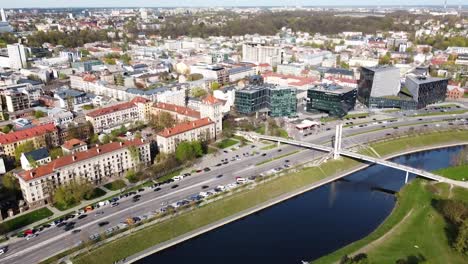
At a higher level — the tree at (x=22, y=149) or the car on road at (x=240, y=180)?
the tree at (x=22, y=149)

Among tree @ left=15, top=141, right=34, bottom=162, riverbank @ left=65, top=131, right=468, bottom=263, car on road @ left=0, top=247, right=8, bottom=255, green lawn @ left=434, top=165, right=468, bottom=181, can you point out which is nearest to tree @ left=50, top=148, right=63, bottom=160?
tree @ left=15, top=141, right=34, bottom=162

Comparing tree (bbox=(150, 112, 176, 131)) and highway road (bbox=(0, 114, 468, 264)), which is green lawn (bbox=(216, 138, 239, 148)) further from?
tree (bbox=(150, 112, 176, 131))

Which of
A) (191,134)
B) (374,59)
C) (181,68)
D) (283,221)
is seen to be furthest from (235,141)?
(374,59)

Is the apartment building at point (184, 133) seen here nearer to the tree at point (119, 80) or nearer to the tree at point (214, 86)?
the tree at point (214, 86)

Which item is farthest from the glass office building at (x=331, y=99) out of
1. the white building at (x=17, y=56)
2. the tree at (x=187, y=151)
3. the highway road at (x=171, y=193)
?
the white building at (x=17, y=56)

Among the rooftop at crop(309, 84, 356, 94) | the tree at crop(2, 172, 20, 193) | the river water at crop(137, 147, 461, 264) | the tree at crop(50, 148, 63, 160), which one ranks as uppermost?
the rooftop at crop(309, 84, 356, 94)

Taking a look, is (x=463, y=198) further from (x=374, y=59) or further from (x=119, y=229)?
(x=374, y=59)
